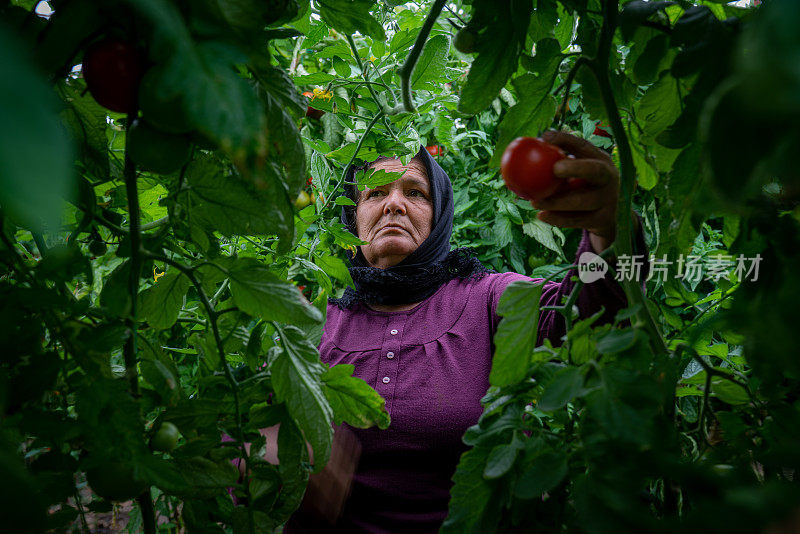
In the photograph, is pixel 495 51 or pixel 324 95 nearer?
pixel 495 51

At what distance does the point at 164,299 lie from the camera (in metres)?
0.62

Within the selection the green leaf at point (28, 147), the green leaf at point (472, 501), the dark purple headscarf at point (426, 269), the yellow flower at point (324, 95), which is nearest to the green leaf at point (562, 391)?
the green leaf at point (472, 501)

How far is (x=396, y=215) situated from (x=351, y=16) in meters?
1.15

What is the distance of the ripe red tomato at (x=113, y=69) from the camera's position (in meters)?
0.40

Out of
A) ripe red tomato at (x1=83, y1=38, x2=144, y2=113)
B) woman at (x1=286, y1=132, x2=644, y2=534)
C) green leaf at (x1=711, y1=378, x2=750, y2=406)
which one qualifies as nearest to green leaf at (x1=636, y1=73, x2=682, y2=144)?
woman at (x1=286, y1=132, x2=644, y2=534)

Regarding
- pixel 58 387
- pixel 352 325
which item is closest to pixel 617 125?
pixel 58 387

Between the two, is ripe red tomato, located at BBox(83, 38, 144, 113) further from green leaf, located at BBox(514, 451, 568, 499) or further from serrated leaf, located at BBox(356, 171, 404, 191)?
serrated leaf, located at BBox(356, 171, 404, 191)

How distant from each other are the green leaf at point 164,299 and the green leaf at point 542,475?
441mm

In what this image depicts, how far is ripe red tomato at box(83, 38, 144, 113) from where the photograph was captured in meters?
0.40

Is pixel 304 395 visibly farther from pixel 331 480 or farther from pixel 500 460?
pixel 331 480

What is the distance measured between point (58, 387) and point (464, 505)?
1.38 feet

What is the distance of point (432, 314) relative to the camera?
5.37 ft

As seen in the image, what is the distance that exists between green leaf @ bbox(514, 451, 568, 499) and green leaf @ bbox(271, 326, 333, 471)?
206 mm

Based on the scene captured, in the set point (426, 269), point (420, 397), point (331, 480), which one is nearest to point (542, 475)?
point (331, 480)
